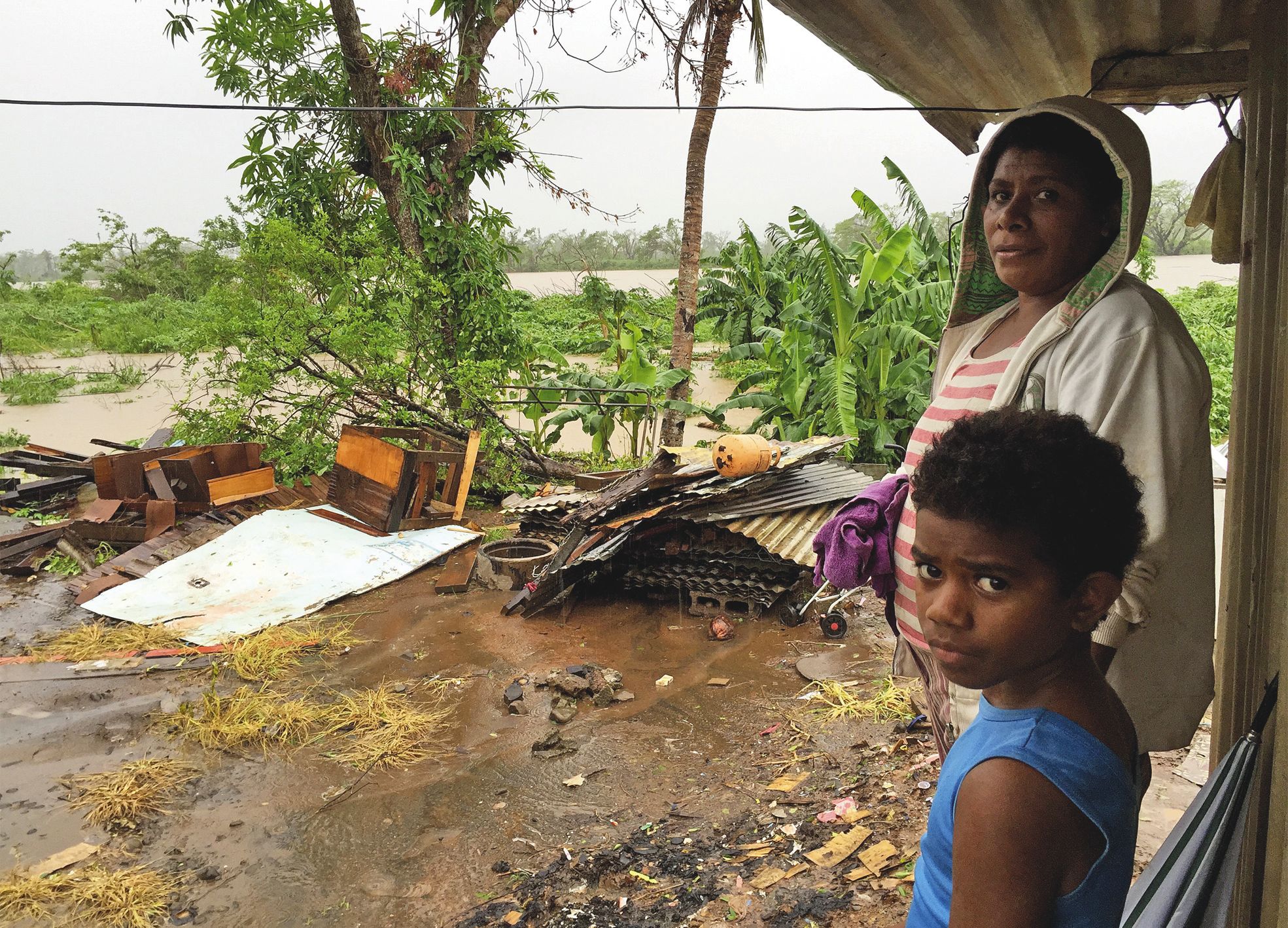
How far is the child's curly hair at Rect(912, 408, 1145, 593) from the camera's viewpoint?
3.48 ft

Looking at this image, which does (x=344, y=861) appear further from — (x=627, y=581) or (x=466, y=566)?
(x=466, y=566)

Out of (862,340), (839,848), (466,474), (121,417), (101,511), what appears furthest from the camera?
(121,417)

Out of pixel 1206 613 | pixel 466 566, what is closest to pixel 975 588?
pixel 1206 613

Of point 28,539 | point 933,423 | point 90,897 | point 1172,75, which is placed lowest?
point 90,897

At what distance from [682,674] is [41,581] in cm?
626

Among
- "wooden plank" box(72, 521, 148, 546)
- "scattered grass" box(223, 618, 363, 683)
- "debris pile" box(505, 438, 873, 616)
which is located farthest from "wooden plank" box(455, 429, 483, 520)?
"wooden plank" box(72, 521, 148, 546)

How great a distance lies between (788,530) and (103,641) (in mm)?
5382

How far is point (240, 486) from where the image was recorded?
879 centimetres

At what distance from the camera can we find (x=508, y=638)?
247 inches

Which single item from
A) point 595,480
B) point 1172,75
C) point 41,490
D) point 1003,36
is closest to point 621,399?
point 595,480

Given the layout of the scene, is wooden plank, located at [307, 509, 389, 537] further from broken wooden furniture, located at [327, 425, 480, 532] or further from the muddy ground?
the muddy ground

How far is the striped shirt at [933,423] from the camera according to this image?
1732 mm

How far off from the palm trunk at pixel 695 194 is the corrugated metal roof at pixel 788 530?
139 inches

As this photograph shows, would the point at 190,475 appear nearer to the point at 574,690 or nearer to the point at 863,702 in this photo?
the point at 574,690
